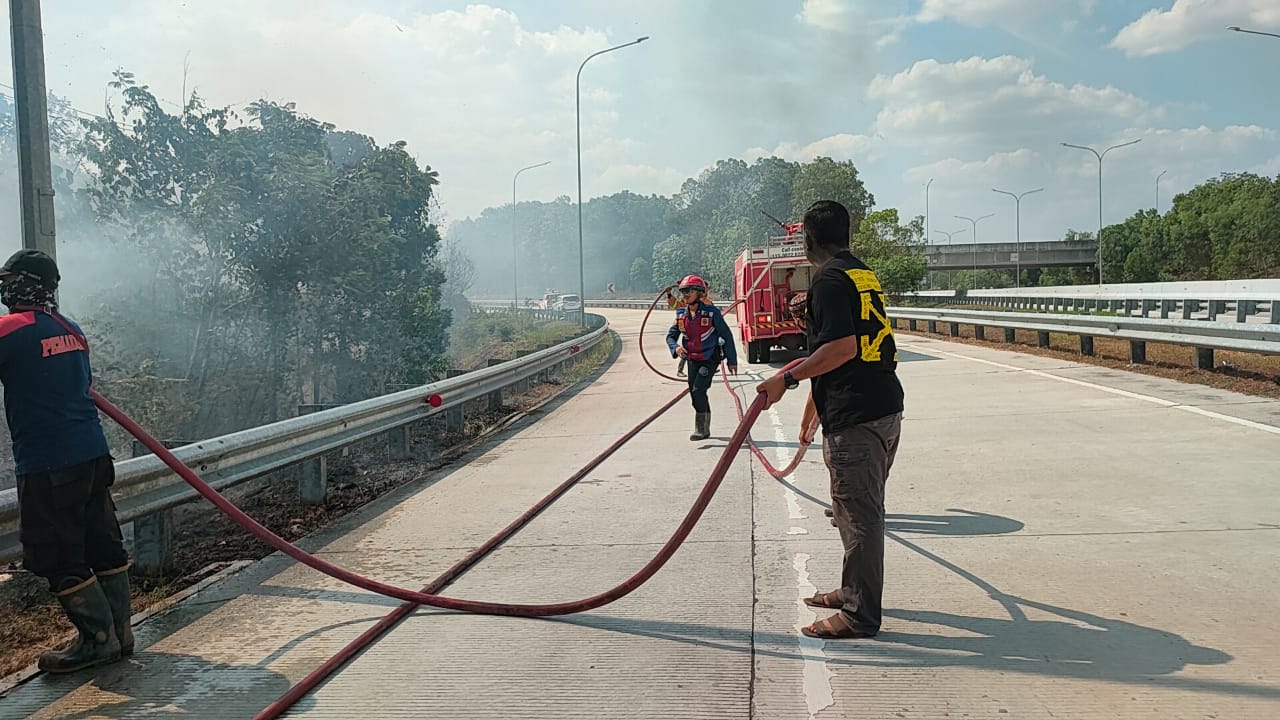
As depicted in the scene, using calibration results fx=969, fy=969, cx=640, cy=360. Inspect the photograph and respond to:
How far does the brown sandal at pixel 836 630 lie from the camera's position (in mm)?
4195

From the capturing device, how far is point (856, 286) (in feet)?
14.0

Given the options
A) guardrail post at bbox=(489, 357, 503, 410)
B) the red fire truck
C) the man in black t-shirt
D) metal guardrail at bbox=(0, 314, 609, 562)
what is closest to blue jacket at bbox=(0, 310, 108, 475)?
metal guardrail at bbox=(0, 314, 609, 562)

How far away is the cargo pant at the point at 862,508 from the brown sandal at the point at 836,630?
2cm

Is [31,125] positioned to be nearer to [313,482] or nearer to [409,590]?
[313,482]

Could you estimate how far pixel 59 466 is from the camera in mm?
4098

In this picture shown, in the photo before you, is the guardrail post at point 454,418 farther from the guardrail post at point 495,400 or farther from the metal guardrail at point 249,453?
the guardrail post at point 495,400

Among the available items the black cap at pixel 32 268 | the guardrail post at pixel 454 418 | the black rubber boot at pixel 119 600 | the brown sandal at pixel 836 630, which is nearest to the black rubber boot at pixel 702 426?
the guardrail post at pixel 454 418

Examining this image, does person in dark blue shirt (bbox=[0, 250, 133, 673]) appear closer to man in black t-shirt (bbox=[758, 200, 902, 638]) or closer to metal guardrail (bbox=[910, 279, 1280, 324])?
man in black t-shirt (bbox=[758, 200, 902, 638])

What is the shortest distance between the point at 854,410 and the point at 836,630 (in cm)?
96

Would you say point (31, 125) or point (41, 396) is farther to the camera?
→ point (31, 125)

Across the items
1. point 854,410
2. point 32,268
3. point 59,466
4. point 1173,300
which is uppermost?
point 32,268

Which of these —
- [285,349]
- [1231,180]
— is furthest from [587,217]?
[285,349]

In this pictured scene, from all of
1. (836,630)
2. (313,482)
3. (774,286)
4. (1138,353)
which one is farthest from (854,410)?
(774,286)

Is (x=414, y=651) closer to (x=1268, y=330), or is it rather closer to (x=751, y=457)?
(x=751, y=457)
